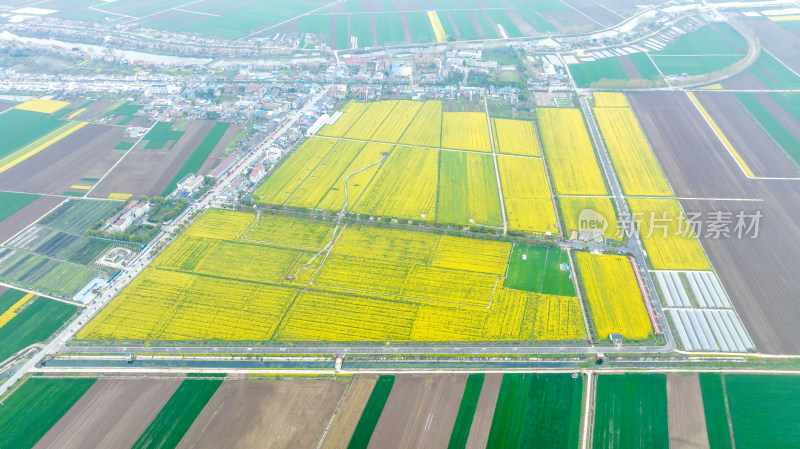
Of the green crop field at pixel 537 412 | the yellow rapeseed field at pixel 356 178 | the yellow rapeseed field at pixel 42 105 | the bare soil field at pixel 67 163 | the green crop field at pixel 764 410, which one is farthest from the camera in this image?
the yellow rapeseed field at pixel 42 105

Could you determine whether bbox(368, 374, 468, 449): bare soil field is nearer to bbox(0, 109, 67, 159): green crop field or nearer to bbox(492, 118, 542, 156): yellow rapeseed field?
bbox(492, 118, 542, 156): yellow rapeseed field

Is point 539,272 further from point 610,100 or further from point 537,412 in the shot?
point 610,100

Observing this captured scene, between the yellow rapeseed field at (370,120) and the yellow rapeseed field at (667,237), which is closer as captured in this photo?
the yellow rapeseed field at (667,237)

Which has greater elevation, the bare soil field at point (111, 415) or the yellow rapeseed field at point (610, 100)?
the yellow rapeseed field at point (610, 100)

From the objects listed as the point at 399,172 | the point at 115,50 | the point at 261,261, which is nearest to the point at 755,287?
the point at 399,172

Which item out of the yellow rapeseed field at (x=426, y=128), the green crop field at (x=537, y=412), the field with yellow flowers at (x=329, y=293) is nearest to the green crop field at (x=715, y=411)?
the green crop field at (x=537, y=412)

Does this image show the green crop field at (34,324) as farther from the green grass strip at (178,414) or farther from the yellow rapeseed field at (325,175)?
the yellow rapeseed field at (325,175)

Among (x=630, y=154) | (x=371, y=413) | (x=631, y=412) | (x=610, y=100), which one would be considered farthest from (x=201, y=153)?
(x=610, y=100)

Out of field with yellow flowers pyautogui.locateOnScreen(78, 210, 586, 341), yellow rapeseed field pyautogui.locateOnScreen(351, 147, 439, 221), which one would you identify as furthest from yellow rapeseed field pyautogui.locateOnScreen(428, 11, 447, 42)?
field with yellow flowers pyautogui.locateOnScreen(78, 210, 586, 341)
